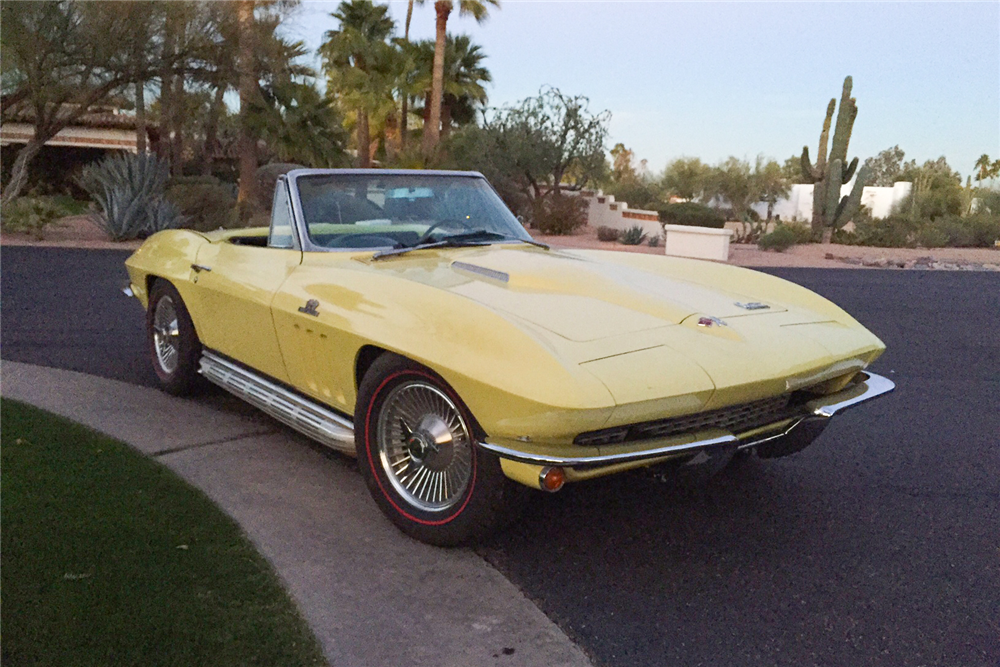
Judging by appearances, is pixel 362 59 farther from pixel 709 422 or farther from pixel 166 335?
pixel 709 422

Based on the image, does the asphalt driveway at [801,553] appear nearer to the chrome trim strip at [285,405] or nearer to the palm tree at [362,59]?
the chrome trim strip at [285,405]

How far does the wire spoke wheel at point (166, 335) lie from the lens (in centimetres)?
505

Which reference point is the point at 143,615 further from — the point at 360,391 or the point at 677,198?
the point at 677,198

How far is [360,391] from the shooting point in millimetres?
3305

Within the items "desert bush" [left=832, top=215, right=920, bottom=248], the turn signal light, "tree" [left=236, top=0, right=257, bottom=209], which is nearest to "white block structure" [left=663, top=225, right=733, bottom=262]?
"desert bush" [left=832, top=215, right=920, bottom=248]

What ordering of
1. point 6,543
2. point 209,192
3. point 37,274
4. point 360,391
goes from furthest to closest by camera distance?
point 209,192 < point 37,274 < point 360,391 < point 6,543

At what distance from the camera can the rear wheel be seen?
492 centimetres

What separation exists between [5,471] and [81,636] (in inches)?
64.5

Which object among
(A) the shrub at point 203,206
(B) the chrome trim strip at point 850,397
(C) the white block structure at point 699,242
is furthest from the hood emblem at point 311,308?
(C) the white block structure at point 699,242

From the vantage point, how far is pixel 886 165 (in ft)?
228

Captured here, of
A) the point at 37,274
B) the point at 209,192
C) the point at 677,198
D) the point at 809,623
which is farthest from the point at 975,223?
the point at 809,623

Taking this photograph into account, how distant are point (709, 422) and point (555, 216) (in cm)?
2248

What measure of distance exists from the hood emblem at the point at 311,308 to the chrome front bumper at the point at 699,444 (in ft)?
3.68

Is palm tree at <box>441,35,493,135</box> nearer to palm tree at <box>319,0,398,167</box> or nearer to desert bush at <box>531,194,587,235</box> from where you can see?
palm tree at <box>319,0,398,167</box>
